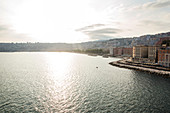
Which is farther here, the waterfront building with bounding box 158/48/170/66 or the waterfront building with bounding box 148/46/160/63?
the waterfront building with bounding box 148/46/160/63

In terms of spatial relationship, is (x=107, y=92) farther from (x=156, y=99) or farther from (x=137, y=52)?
(x=137, y=52)

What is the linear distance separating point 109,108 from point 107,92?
11366 mm

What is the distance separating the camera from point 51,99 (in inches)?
1438

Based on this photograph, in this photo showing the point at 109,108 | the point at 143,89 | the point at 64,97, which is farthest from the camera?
the point at 143,89

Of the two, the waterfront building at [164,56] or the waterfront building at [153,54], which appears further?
the waterfront building at [153,54]

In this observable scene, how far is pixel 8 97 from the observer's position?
Answer: 37.4 m

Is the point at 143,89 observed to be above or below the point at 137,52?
below

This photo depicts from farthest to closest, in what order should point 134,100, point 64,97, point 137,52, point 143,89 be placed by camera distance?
point 137,52
point 143,89
point 64,97
point 134,100

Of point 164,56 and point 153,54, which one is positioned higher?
point 153,54

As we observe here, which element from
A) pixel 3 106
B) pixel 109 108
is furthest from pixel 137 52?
pixel 3 106

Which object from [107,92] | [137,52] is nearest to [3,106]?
[107,92]

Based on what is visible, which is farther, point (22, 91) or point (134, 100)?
point (22, 91)

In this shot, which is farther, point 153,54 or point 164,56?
point 153,54

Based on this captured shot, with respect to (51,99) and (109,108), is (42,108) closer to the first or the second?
(51,99)
